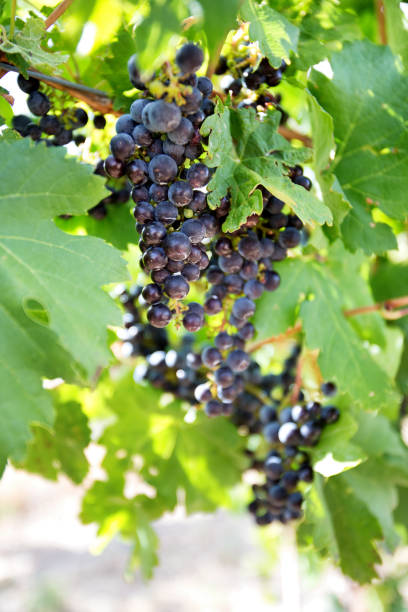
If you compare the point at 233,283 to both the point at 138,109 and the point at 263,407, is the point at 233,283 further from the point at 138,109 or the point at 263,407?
the point at 263,407

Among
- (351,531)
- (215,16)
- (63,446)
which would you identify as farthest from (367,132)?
(63,446)

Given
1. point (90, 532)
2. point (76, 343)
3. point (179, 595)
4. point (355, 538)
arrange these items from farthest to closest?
point (90, 532)
point (179, 595)
point (355, 538)
point (76, 343)

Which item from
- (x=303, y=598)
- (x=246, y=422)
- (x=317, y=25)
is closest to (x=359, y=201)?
(x=317, y=25)

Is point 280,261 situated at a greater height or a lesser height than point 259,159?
lesser

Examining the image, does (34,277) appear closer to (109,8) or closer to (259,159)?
(259,159)

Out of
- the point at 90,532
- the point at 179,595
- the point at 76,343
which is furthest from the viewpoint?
the point at 90,532

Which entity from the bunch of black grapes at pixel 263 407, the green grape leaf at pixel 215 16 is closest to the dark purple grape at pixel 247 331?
the bunch of black grapes at pixel 263 407

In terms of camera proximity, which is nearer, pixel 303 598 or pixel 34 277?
pixel 34 277
